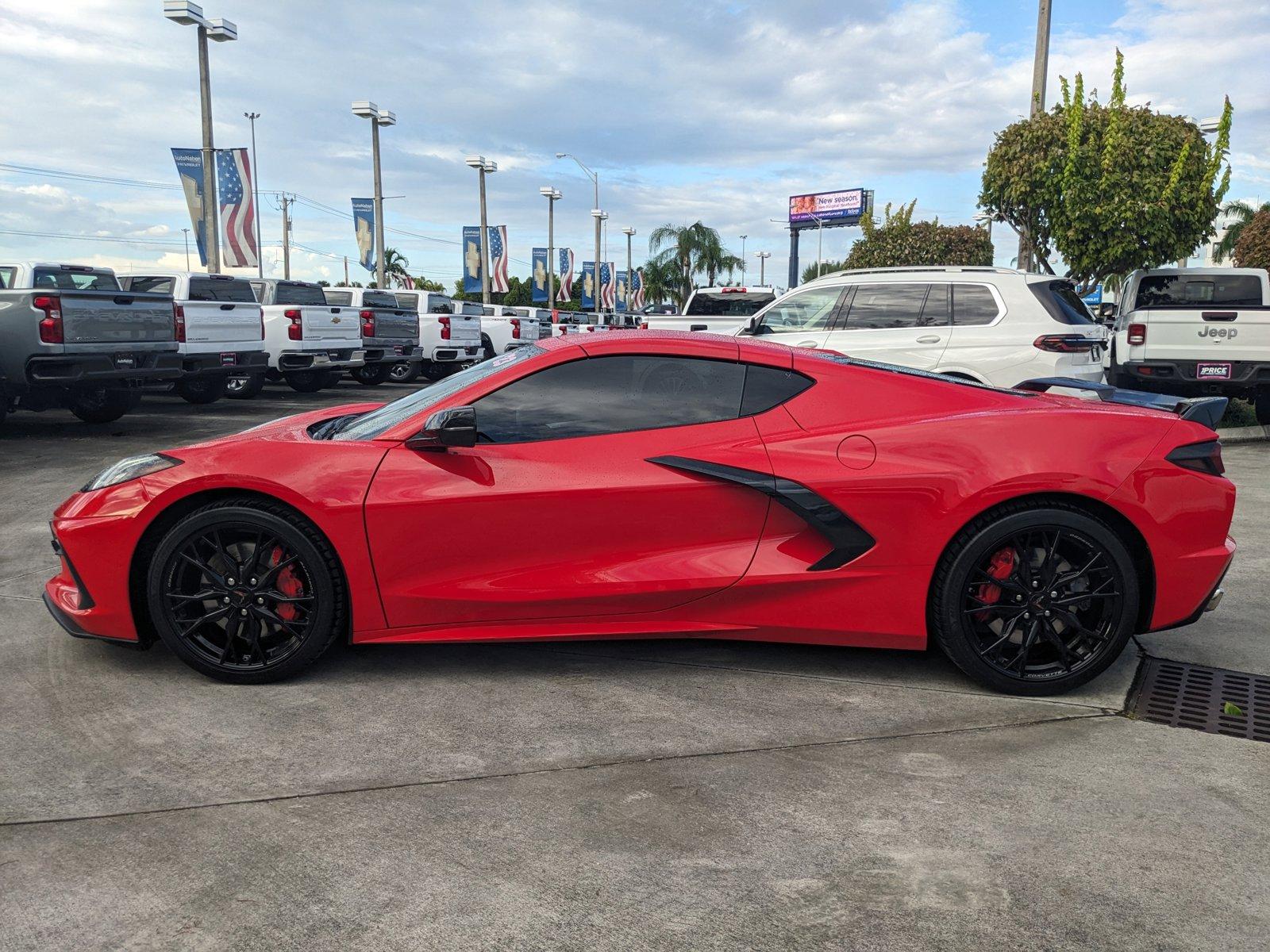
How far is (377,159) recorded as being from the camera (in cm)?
3834

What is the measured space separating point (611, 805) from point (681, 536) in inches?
46.1

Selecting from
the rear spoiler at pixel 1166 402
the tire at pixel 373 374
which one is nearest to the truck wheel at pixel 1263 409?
the rear spoiler at pixel 1166 402

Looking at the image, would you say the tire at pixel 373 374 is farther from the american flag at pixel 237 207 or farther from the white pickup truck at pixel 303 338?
the american flag at pixel 237 207

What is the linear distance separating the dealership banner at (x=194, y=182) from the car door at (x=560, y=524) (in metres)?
22.4

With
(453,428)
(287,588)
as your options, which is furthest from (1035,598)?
(287,588)

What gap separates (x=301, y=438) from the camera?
4172 mm

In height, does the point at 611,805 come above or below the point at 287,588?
below

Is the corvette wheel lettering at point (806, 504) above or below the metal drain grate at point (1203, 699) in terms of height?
above

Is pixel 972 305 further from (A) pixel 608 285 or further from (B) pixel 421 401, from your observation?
(A) pixel 608 285

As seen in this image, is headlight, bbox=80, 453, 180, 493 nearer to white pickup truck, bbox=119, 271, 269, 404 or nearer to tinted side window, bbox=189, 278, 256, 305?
white pickup truck, bbox=119, 271, 269, 404

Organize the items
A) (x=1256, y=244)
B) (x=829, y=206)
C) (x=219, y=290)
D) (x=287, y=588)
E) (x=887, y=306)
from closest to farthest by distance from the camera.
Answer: (x=287, y=588)
(x=887, y=306)
(x=219, y=290)
(x=1256, y=244)
(x=829, y=206)

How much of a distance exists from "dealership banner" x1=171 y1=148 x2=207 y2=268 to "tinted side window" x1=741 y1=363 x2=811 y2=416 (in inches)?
891

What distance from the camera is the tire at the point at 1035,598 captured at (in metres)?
3.89

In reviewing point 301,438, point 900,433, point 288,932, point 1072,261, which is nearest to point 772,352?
point 900,433
